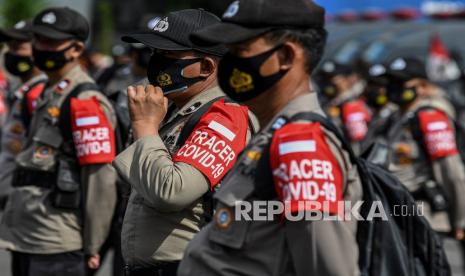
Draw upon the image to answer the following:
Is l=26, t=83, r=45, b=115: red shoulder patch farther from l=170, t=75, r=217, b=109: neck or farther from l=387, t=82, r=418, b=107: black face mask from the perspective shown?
l=387, t=82, r=418, b=107: black face mask

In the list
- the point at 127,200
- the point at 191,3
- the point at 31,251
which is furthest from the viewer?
the point at 191,3

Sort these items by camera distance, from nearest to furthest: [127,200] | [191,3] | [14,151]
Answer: [127,200] → [14,151] → [191,3]

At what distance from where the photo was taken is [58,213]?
225 inches

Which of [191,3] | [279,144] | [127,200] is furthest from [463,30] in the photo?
[191,3]

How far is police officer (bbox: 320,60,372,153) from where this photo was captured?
11.3 metres

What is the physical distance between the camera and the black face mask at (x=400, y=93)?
7973mm

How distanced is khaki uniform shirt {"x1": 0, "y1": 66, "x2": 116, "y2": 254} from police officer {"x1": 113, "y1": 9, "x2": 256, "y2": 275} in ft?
3.69

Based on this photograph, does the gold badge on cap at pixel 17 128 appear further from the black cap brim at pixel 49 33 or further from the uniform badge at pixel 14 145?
the black cap brim at pixel 49 33

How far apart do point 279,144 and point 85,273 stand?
3.02m

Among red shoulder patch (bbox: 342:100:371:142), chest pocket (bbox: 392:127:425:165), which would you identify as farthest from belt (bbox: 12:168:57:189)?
red shoulder patch (bbox: 342:100:371:142)

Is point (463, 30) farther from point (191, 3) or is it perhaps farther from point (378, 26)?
point (191, 3)

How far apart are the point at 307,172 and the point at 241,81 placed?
452 millimetres

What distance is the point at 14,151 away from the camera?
23.3ft

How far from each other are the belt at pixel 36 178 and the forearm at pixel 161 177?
1.71 metres
